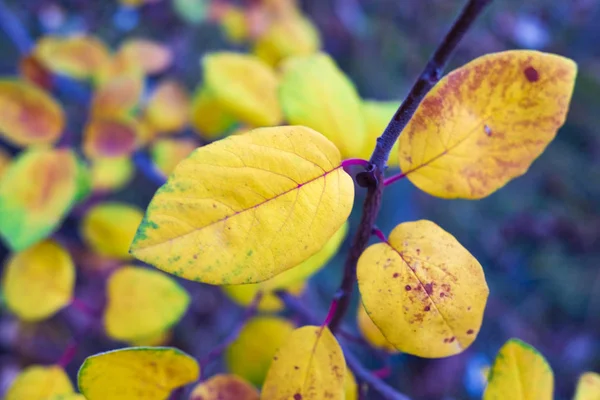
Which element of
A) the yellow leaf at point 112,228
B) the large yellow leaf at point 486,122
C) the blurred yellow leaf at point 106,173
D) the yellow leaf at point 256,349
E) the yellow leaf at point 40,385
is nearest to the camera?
the large yellow leaf at point 486,122


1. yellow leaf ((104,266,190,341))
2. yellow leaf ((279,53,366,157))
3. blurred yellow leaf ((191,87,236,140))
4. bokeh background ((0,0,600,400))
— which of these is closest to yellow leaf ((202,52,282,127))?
yellow leaf ((279,53,366,157))

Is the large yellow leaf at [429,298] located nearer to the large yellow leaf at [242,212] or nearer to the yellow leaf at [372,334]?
the large yellow leaf at [242,212]

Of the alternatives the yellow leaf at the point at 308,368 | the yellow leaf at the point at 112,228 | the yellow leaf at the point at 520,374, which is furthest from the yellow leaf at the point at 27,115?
the yellow leaf at the point at 520,374

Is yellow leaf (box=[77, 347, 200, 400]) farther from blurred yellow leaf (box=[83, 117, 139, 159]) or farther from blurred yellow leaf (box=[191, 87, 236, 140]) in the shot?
blurred yellow leaf (box=[191, 87, 236, 140])

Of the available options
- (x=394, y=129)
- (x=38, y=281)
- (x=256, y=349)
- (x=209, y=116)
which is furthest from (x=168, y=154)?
(x=394, y=129)

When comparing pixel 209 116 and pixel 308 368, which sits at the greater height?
pixel 308 368

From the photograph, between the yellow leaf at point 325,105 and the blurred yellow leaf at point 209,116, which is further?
the blurred yellow leaf at point 209,116

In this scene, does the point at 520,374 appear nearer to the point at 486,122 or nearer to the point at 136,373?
the point at 486,122
